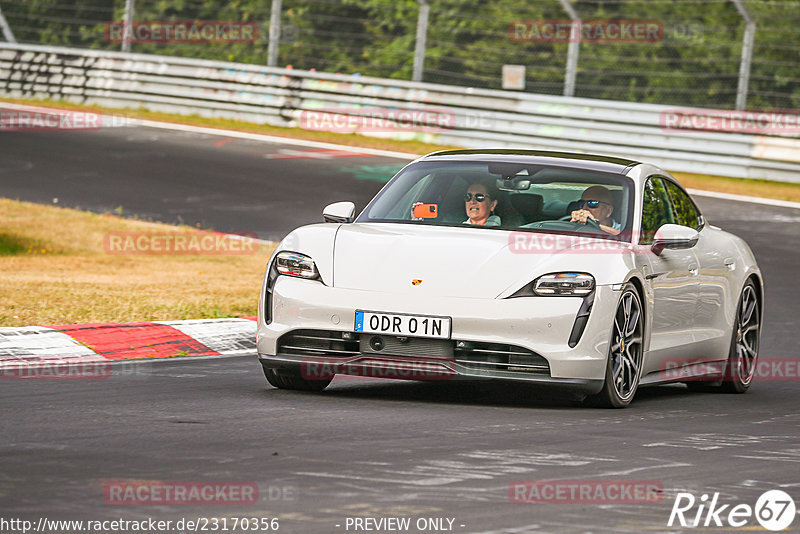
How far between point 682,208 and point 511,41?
17698 mm

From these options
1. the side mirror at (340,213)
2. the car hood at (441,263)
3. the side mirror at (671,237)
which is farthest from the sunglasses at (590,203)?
the side mirror at (340,213)

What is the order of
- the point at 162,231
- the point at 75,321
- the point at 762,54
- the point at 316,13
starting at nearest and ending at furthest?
the point at 75,321 < the point at 162,231 < the point at 762,54 < the point at 316,13

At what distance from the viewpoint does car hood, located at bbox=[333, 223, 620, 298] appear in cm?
764

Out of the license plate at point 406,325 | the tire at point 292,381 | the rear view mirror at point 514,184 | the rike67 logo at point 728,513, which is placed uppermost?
the rear view mirror at point 514,184

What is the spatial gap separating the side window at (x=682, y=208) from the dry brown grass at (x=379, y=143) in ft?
39.0

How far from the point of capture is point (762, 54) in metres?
22.5

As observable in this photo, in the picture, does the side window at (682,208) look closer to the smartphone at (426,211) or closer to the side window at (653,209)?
the side window at (653,209)

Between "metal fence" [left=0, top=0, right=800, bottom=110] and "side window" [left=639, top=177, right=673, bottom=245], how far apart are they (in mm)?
13142

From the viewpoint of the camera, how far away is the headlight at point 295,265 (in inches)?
312

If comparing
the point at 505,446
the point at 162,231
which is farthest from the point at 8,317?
the point at 162,231

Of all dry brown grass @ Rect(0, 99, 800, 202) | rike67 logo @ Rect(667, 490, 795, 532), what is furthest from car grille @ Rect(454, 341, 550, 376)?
dry brown grass @ Rect(0, 99, 800, 202)

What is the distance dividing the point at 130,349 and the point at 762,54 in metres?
15.1

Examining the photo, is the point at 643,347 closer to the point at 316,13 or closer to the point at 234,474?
the point at 234,474

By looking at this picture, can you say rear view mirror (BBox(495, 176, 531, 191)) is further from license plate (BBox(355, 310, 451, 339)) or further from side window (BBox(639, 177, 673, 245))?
license plate (BBox(355, 310, 451, 339))
